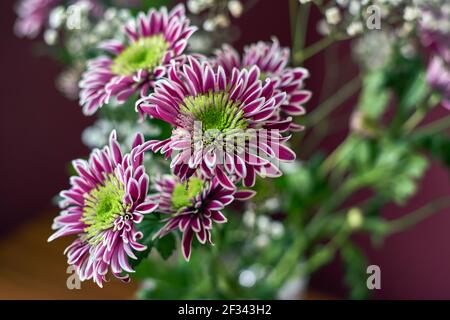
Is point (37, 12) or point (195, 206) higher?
point (37, 12)

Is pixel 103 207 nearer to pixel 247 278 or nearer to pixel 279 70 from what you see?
pixel 279 70

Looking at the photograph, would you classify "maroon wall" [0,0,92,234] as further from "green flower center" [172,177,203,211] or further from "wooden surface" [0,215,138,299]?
"green flower center" [172,177,203,211]

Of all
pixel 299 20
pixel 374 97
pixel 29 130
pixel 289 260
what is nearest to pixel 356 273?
pixel 289 260

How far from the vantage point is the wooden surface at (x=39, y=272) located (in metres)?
0.81

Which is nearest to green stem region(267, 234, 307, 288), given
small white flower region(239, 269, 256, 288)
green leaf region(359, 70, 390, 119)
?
small white flower region(239, 269, 256, 288)

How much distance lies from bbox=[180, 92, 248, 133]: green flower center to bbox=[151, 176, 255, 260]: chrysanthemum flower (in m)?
0.03

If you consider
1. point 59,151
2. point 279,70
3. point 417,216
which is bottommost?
point 279,70

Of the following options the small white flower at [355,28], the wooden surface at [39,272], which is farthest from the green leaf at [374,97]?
the wooden surface at [39,272]

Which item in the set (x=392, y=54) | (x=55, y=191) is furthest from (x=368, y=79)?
(x=55, y=191)

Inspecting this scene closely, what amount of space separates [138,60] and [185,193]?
101 millimetres

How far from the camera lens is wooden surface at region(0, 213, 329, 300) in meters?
0.81

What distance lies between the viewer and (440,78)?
50cm
